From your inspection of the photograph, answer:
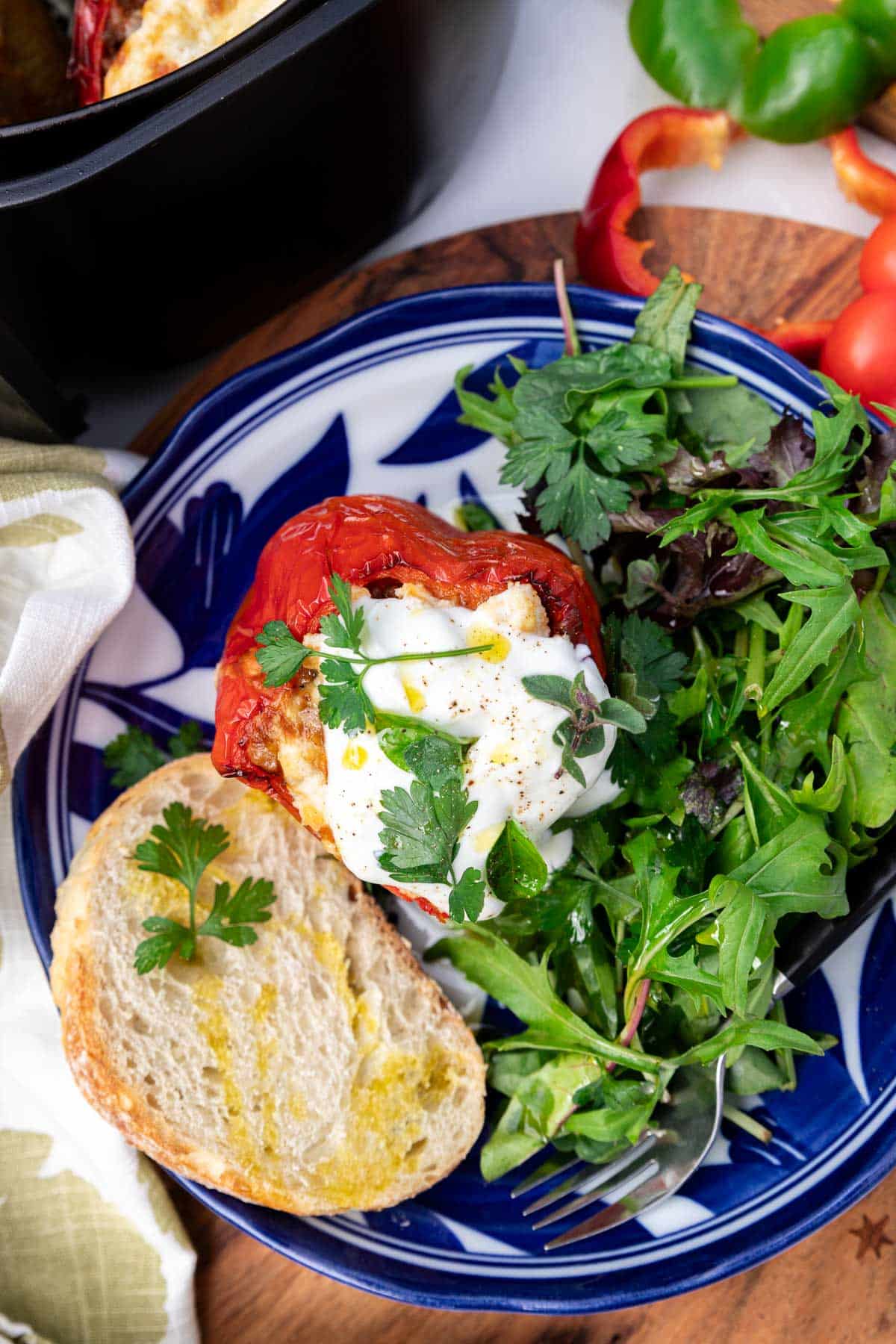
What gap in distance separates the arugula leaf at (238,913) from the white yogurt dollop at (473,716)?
0.36 metres

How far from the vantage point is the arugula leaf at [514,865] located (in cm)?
171

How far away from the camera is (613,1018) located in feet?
6.78

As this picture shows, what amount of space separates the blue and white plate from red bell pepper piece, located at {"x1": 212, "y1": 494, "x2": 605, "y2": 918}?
1.12 ft

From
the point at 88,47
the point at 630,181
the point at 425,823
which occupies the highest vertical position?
the point at 88,47

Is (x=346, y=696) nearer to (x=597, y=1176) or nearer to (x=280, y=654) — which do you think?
(x=280, y=654)

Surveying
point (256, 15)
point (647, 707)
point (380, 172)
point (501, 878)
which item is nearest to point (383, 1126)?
point (501, 878)

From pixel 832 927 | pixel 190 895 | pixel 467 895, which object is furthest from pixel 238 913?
pixel 832 927

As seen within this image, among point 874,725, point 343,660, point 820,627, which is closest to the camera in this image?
point 343,660

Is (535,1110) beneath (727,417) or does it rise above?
beneath

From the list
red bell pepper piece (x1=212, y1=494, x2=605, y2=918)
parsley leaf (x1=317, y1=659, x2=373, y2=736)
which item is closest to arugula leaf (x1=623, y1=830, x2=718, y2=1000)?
red bell pepper piece (x1=212, y1=494, x2=605, y2=918)

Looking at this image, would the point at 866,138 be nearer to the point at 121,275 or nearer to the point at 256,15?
the point at 256,15

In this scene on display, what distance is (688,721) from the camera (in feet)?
6.64

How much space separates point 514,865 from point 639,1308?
106cm

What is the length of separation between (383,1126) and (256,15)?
1905mm
